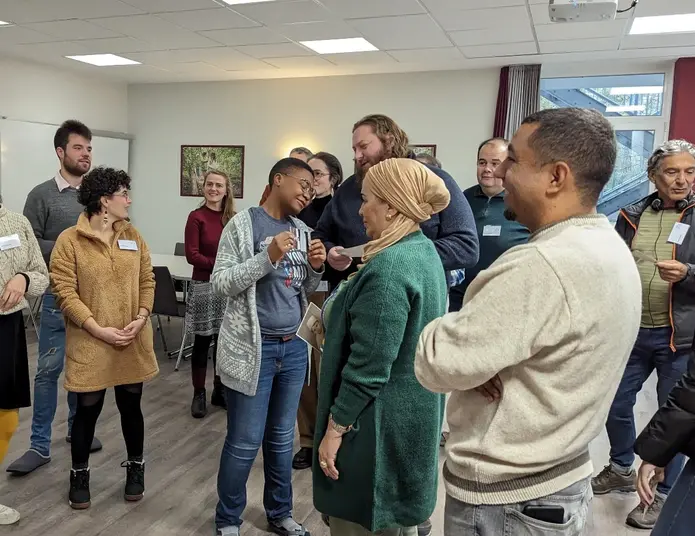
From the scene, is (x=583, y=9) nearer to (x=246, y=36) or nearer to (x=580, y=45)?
(x=580, y=45)

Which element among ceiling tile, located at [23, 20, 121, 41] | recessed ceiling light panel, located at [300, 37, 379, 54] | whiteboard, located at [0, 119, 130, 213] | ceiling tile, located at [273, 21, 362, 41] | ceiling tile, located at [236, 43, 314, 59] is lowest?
whiteboard, located at [0, 119, 130, 213]

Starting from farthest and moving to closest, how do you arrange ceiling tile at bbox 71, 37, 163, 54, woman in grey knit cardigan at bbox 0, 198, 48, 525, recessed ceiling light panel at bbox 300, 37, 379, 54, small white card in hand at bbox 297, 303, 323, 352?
ceiling tile at bbox 71, 37, 163, 54
recessed ceiling light panel at bbox 300, 37, 379, 54
woman in grey knit cardigan at bbox 0, 198, 48, 525
small white card in hand at bbox 297, 303, 323, 352

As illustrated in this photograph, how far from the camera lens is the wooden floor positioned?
2.54 metres

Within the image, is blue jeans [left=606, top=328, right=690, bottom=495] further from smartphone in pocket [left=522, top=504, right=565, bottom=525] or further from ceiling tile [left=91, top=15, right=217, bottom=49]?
ceiling tile [left=91, top=15, right=217, bottom=49]

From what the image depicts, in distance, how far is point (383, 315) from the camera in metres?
1.44

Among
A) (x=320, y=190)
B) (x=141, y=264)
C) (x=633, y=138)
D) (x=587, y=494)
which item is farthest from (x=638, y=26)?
(x=587, y=494)

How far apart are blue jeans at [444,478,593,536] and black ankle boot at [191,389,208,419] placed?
2.93m

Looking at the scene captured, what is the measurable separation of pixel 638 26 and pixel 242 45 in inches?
151

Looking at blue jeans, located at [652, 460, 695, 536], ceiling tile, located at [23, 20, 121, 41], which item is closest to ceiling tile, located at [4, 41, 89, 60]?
ceiling tile, located at [23, 20, 121, 41]

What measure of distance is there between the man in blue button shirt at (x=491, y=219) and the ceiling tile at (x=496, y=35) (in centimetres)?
247

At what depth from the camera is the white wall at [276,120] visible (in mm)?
7426

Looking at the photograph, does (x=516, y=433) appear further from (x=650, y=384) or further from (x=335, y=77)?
(x=335, y=77)

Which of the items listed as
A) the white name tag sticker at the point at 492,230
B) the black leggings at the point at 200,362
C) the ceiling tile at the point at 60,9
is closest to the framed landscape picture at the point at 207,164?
the ceiling tile at the point at 60,9

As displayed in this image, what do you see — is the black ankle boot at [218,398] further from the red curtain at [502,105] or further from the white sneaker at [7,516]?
the red curtain at [502,105]
